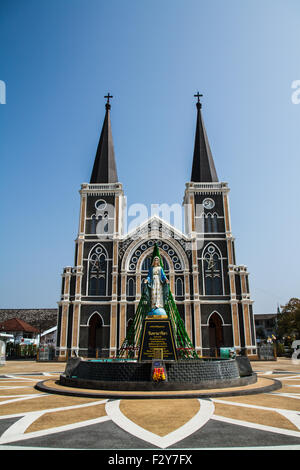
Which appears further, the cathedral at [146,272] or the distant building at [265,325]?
the distant building at [265,325]

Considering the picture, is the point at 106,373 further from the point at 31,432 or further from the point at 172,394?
the point at 31,432

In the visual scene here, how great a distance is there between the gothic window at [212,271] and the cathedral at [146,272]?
0.11 meters

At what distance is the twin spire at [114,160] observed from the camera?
3869 centimetres

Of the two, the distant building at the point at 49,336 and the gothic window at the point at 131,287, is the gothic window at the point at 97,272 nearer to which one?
the gothic window at the point at 131,287

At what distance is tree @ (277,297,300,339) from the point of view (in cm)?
3872

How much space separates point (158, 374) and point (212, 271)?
24.5 meters

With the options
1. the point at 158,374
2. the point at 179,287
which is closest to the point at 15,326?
the point at 179,287

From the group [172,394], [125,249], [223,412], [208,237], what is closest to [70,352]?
[125,249]

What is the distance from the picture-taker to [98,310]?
33.2 m

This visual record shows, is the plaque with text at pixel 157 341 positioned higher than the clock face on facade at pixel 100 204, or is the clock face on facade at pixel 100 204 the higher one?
the clock face on facade at pixel 100 204

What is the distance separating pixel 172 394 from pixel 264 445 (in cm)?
510

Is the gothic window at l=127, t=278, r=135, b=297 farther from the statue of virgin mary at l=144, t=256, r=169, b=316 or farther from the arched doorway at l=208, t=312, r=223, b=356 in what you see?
the statue of virgin mary at l=144, t=256, r=169, b=316

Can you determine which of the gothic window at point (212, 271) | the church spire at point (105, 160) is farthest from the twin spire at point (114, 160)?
the gothic window at point (212, 271)
